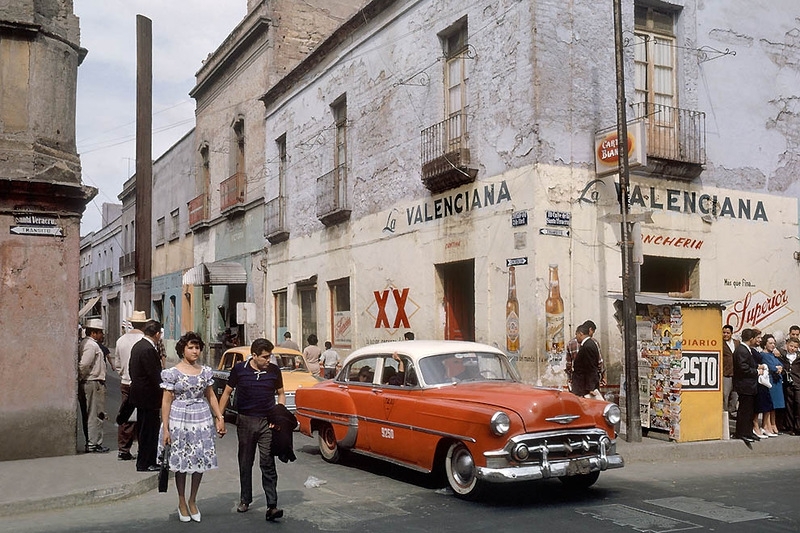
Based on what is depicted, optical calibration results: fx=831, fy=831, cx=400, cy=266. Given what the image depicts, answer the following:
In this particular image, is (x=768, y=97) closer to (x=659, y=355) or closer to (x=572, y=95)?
(x=572, y=95)

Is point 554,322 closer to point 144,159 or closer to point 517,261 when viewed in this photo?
point 517,261

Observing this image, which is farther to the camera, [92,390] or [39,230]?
[92,390]

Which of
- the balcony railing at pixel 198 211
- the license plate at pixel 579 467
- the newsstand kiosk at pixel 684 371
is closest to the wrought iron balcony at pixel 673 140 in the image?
the newsstand kiosk at pixel 684 371

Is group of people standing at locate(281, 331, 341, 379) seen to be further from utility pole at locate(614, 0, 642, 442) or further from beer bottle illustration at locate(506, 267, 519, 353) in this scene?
utility pole at locate(614, 0, 642, 442)

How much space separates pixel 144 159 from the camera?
1284cm

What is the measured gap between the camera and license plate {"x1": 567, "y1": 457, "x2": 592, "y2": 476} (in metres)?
7.64

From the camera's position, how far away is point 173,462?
6.95 meters

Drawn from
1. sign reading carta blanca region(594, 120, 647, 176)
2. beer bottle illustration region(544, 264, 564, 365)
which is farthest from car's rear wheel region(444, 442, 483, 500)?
sign reading carta blanca region(594, 120, 647, 176)

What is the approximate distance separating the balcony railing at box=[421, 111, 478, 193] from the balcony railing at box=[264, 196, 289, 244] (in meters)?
8.14

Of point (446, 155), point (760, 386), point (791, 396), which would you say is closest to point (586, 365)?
point (760, 386)

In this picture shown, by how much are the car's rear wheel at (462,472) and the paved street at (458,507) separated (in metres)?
0.15

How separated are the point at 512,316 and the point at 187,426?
7.32m

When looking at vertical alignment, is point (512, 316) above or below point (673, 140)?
below

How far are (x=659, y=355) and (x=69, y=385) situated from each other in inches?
309
